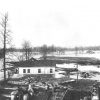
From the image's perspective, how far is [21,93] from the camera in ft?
68.5

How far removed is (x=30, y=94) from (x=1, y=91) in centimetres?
427

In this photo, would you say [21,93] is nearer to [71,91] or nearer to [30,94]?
[30,94]

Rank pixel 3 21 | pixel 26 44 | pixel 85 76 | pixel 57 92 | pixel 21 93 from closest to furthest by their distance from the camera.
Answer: pixel 21 93 → pixel 57 92 → pixel 3 21 → pixel 85 76 → pixel 26 44

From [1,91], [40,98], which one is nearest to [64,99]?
[40,98]

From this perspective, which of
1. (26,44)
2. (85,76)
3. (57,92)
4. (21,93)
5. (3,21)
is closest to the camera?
(21,93)

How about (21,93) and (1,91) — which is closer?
(21,93)

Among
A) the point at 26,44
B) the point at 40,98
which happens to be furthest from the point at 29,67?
the point at 26,44

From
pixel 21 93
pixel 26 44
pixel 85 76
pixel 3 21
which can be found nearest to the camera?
pixel 21 93

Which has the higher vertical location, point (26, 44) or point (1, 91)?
point (26, 44)

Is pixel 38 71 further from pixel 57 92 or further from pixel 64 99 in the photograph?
pixel 64 99

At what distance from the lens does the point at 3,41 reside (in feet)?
112

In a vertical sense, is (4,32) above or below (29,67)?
above

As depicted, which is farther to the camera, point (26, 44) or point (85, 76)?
point (26, 44)

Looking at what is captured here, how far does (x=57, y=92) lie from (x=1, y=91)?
6.37 meters
